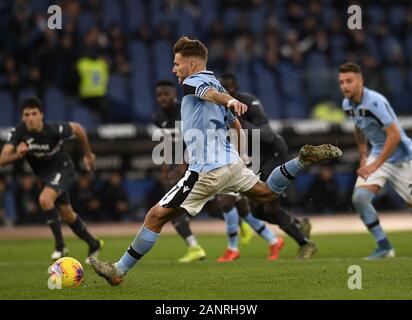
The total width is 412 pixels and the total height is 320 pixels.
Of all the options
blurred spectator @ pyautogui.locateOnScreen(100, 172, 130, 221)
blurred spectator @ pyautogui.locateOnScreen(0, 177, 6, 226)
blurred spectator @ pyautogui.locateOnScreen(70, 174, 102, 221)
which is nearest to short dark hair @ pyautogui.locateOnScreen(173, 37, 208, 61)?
blurred spectator @ pyautogui.locateOnScreen(70, 174, 102, 221)

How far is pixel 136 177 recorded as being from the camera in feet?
72.7

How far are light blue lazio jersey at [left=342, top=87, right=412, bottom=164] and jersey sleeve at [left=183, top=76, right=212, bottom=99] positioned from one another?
3956 mm

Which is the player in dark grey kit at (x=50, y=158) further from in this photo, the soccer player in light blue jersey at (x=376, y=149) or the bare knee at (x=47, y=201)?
the soccer player in light blue jersey at (x=376, y=149)

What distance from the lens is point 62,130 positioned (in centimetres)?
1247

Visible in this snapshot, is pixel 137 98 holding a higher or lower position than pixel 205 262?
higher

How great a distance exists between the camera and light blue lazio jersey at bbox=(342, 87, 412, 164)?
38.1 feet

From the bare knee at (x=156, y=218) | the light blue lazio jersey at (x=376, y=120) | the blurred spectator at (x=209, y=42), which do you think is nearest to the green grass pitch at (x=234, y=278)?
the bare knee at (x=156, y=218)

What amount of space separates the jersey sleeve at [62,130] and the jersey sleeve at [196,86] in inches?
176

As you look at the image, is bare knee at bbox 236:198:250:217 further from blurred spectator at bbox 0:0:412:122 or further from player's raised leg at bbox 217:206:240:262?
blurred spectator at bbox 0:0:412:122

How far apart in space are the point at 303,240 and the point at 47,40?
41.9 ft

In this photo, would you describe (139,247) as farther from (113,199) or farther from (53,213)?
(113,199)

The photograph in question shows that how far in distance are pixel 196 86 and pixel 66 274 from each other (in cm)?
225
